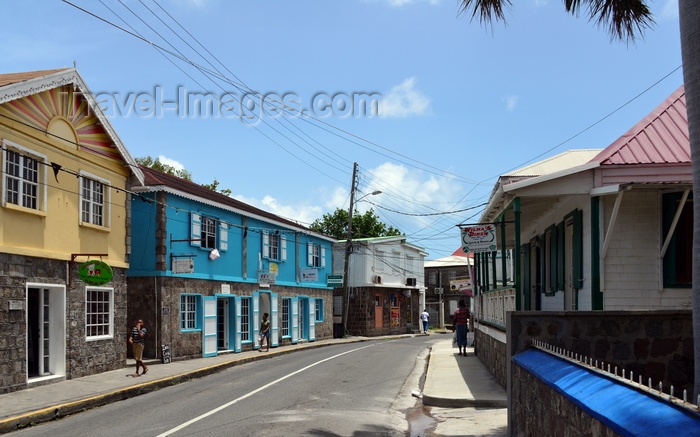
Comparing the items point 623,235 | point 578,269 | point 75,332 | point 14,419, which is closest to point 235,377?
point 75,332

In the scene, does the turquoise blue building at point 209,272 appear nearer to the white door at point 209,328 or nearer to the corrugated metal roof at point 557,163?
the white door at point 209,328

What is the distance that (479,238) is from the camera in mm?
17734

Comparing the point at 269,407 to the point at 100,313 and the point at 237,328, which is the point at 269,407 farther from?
the point at 237,328

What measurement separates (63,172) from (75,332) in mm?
4053

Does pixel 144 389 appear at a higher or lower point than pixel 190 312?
lower

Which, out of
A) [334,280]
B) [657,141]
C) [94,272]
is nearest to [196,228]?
[94,272]

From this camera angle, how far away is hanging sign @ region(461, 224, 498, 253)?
17.5 m

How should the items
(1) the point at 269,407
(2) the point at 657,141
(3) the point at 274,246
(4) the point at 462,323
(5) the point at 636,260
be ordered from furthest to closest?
(3) the point at 274,246, (4) the point at 462,323, (1) the point at 269,407, (2) the point at 657,141, (5) the point at 636,260

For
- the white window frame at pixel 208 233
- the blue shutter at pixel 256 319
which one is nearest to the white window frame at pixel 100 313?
the white window frame at pixel 208 233

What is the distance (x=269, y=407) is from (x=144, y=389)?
532 cm

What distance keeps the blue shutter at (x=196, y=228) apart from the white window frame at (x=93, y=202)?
5.47 m

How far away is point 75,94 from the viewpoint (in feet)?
64.3

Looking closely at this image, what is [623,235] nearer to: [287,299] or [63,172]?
[63,172]

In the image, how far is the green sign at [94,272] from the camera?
18859 millimetres
